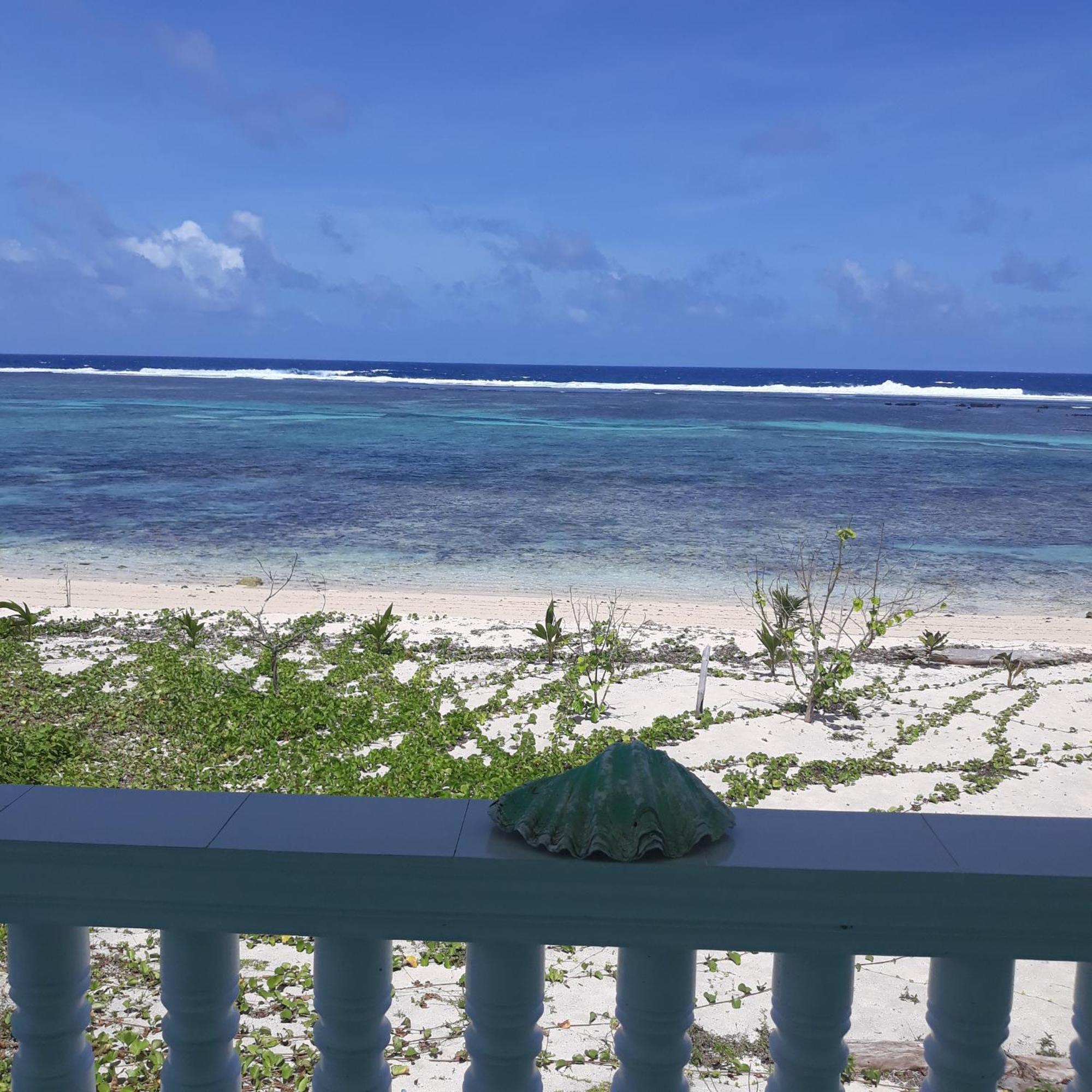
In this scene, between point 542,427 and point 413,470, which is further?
point 542,427

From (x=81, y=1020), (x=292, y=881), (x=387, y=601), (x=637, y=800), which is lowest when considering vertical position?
(x=387, y=601)

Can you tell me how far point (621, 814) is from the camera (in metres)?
1.23

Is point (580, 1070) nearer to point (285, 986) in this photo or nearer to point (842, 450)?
point (285, 986)

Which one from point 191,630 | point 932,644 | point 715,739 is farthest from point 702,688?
point 191,630

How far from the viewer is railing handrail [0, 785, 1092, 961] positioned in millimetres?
1216

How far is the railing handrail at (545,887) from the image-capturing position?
1.22 metres

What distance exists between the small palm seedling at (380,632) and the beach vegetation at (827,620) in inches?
152

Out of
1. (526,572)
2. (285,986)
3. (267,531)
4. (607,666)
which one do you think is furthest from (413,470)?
(285,986)

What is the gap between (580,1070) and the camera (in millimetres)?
3281

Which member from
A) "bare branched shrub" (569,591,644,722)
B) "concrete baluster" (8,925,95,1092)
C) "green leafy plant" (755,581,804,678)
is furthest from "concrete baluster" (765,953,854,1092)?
"green leafy plant" (755,581,804,678)

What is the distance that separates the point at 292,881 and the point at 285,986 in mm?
3120

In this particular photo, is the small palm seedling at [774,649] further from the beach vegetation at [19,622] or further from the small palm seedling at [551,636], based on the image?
the beach vegetation at [19,622]

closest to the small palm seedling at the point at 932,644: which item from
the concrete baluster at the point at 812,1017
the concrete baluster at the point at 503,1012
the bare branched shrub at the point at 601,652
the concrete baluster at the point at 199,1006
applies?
the bare branched shrub at the point at 601,652

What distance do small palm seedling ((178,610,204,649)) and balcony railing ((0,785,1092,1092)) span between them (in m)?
9.56
